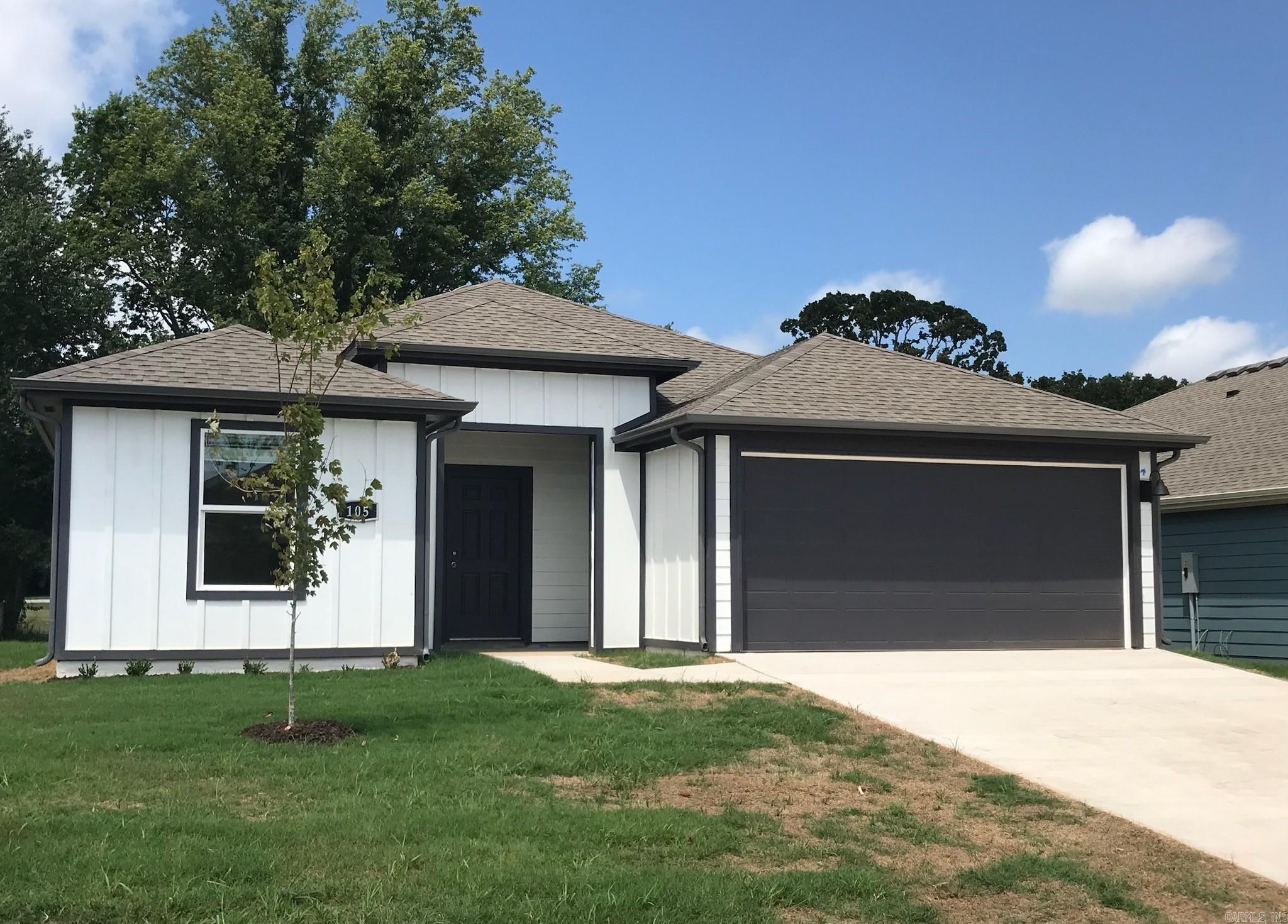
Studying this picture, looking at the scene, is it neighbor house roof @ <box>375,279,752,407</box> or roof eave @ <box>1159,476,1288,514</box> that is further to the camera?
roof eave @ <box>1159,476,1288,514</box>

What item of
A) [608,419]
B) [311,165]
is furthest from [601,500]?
[311,165]

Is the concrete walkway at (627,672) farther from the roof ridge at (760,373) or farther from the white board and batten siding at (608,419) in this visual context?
the roof ridge at (760,373)

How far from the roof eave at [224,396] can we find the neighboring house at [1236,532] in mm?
10838

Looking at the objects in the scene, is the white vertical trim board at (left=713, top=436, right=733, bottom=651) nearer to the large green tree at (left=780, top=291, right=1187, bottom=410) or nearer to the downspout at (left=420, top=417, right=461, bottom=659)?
the downspout at (left=420, top=417, right=461, bottom=659)

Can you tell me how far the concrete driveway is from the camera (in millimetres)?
6633

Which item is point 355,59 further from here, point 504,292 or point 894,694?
point 894,694

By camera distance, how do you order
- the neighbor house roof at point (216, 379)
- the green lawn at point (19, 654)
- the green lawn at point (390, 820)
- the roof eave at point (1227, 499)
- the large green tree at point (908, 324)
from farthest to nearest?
the large green tree at point (908, 324)
the roof eave at point (1227, 499)
the green lawn at point (19, 654)
the neighbor house roof at point (216, 379)
the green lawn at point (390, 820)

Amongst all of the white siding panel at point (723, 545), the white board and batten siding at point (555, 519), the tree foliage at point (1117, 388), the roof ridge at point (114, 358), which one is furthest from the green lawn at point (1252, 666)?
the tree foliage at point (1117, 388)

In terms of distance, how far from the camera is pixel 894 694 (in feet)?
32.6

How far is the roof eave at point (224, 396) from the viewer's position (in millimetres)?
11133

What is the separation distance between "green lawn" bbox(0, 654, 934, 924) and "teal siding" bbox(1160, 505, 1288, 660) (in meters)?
10.1

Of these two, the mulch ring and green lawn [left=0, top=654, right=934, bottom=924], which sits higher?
the mulch ring

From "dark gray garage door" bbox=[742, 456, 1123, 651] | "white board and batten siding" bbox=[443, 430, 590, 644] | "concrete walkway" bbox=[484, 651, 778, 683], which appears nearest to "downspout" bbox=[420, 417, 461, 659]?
"concrete walkway" bbox=[484, 651, 778, 683]

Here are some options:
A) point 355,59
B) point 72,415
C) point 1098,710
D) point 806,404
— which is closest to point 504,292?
point 806,404
